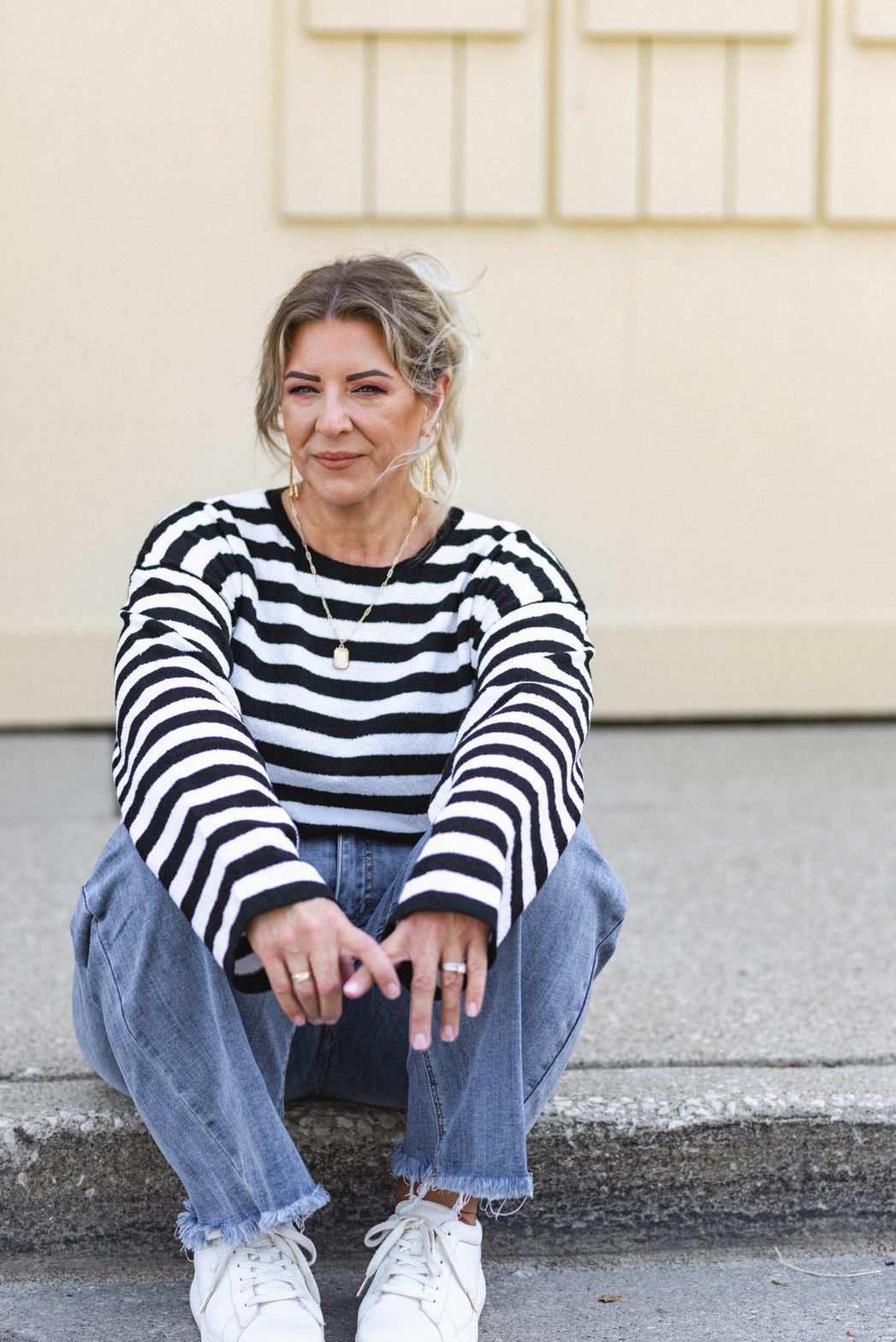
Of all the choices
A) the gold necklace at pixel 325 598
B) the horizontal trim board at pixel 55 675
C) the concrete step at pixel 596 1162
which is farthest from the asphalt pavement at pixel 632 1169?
the horizontal trim board at pixel 55 675

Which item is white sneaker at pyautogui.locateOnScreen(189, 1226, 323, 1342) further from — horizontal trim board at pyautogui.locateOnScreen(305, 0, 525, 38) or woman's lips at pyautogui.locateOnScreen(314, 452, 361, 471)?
horizontal trim board at pyautogui.locateOnScreen(305, 0, 525, 38)

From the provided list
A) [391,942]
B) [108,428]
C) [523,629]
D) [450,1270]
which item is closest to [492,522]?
[523,629]

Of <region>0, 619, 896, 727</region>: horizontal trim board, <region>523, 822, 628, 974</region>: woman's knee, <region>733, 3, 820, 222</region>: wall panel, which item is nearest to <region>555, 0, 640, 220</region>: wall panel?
<region>733, 3, 820, 222</region>: wall panel

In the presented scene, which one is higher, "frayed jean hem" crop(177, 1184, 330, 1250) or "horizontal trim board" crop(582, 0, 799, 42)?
"horizontal trim board" crop(582, 0, 799, 42)

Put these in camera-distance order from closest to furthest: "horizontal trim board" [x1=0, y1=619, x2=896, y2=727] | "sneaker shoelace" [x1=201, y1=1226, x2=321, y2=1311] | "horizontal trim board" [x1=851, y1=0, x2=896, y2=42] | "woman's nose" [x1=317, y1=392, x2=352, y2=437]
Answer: "sneaker shoelace" [x1=201, y1=1226, x2=321, y2=1311] → "woman's nose" [x1=317, y1=392, x2=352, y2=437] → "horizontal trim board" [x1=851, y1=0, x2=896, y2=42] → "horizontal trim board" [x1=0, y1=619, x2=896, y2=727]

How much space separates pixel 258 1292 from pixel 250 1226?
0.07 meters

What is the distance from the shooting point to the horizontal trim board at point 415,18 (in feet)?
11.3

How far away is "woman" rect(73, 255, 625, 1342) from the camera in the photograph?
59.2 inches

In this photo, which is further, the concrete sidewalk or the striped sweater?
the concrete sidewalk

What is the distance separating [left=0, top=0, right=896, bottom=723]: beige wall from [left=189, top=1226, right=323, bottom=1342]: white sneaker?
225 centimetres

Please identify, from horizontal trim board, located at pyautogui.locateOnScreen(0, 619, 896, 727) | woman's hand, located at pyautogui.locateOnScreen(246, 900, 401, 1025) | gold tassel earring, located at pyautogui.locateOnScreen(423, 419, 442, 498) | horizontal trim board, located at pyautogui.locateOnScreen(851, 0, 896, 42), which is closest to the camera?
woman's hand, located at pyautogui.locateOnScreen(246, 900, 401, 1025)

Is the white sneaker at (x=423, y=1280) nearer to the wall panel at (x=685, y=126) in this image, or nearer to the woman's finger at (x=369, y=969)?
the woman's finger at (x=369, y=969)

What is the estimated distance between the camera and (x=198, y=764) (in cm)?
155

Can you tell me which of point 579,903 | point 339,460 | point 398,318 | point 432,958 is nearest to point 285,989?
point 432,958
